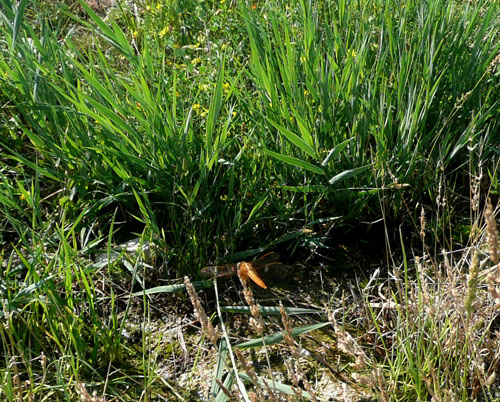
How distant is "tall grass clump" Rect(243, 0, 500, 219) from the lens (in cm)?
207

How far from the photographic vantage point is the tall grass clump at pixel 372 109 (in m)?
2.07

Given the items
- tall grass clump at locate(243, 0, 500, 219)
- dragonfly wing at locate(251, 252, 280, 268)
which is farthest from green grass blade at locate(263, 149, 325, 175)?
dragonfly wing at locate(251, 252, 280, 268)

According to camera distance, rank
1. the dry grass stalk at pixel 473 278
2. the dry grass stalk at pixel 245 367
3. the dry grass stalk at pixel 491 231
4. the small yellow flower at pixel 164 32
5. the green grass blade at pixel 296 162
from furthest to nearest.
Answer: the small yellow flower at pixel 164 32 < the green grass blade at pixel 296 162 < the dry grass stalk at pixel 245 367 < the dry grass stalk at pixel 473 278 < the dry grass stalk at pixel 491 231

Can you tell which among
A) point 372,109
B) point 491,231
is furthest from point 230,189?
point 491,231

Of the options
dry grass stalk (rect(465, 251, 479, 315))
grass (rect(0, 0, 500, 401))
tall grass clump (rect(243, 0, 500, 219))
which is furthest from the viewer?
tall grass clump (rect(243, 0, 500, 219))

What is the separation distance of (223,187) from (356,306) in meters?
0.63

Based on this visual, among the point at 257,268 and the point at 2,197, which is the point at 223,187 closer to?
the point at 257,268

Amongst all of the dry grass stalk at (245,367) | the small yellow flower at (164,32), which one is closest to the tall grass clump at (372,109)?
the small yellow flower at (164,32)

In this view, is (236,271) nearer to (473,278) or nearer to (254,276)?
(254,276)

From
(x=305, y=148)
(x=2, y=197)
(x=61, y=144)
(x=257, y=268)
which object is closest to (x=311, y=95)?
(x=305, y=148)

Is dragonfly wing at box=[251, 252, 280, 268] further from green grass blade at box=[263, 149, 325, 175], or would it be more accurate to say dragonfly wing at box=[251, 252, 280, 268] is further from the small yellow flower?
the small yellow flower

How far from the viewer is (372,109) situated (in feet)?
6.88

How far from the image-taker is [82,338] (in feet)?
5.90

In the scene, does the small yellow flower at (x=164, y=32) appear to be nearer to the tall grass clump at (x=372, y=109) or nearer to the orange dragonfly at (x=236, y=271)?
the tall grass clump at (x=372, y=109)
